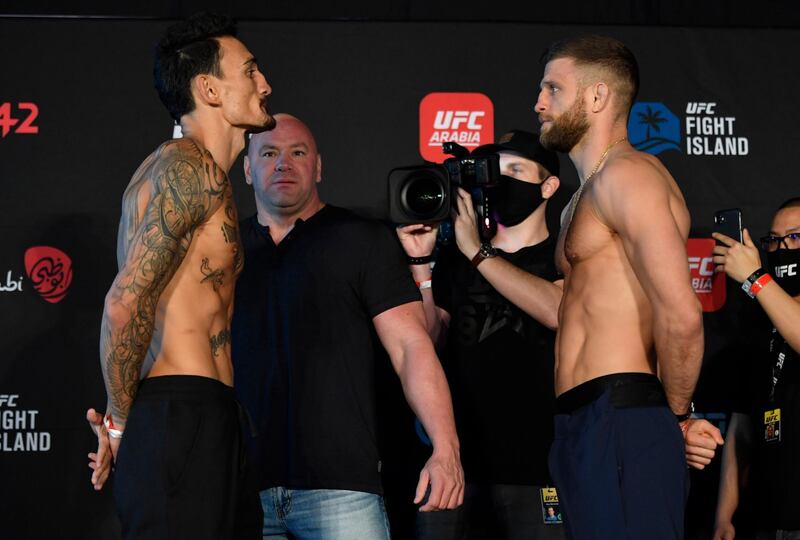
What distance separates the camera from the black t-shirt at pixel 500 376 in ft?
8.36

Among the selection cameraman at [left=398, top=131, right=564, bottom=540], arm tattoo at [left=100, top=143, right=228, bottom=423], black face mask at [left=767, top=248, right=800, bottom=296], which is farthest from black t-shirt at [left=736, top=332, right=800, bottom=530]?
arm tattoo at [left=100, top=143, right=228, bottom=423]

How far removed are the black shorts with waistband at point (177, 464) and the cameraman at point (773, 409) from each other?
1.45m

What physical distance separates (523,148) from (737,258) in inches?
26.0

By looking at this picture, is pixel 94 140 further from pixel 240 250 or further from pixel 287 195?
pixel 240 250

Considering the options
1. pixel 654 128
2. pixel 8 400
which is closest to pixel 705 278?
pixel 654 128

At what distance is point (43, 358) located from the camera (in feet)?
9.64

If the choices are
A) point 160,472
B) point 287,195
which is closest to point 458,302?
point 287,195

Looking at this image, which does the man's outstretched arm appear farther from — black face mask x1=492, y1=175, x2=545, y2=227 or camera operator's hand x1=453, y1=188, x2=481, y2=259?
black face mask x1=492, y1=175, x2=545, y2=227

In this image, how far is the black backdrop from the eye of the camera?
292cm

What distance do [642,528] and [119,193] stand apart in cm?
189

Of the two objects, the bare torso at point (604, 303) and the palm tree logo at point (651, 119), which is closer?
the bare torso at point (604, 303)

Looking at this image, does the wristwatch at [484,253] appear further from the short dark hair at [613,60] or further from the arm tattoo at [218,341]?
the arm tattoo at [218,341]

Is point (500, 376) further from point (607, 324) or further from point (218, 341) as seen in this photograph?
point (218, 341)

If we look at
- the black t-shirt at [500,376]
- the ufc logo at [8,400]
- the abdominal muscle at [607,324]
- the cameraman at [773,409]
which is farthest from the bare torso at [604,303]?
the ufc logo at [8,400]
